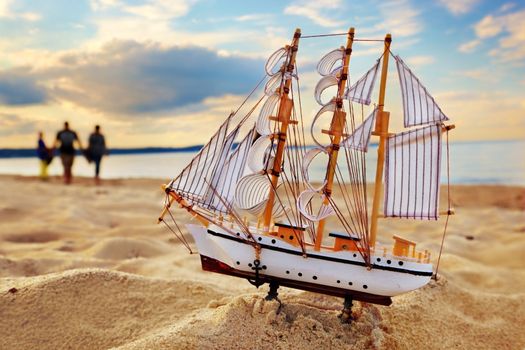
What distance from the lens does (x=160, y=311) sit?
5176 mm

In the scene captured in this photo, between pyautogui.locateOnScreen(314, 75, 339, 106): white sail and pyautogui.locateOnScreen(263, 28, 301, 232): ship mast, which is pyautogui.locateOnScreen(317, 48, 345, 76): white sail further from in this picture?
pyautogui.locateOnScreen(263, 28, 301, 232): ship mast

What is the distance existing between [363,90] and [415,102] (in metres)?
0.52

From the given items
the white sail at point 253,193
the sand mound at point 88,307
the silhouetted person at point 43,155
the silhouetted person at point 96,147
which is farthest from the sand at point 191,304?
the silhouetted person at point 43,155

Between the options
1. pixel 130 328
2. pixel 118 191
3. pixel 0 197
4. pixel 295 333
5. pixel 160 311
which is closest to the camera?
pixel 295 333

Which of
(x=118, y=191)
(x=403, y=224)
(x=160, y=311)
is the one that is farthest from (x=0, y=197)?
(x=403, y=224)

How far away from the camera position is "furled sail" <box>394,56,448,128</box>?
4.60 meters

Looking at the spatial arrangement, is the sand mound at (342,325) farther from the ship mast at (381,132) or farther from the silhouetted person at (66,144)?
the silhouetted person at (66,144)

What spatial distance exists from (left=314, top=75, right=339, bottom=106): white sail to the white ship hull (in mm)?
1253

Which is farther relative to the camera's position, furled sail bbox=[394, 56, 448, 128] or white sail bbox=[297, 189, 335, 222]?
furled sail bbox=[394, 56, 448, 128]

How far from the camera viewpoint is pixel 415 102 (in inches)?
183

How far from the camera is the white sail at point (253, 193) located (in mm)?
4516

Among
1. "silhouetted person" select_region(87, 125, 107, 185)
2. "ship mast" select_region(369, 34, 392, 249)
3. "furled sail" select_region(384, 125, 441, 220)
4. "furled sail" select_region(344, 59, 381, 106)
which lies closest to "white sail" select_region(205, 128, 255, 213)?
"furled sail" select_region(344, 59, 381, 106)

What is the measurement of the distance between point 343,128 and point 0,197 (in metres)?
9.18

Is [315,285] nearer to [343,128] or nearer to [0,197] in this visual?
[343,128]
